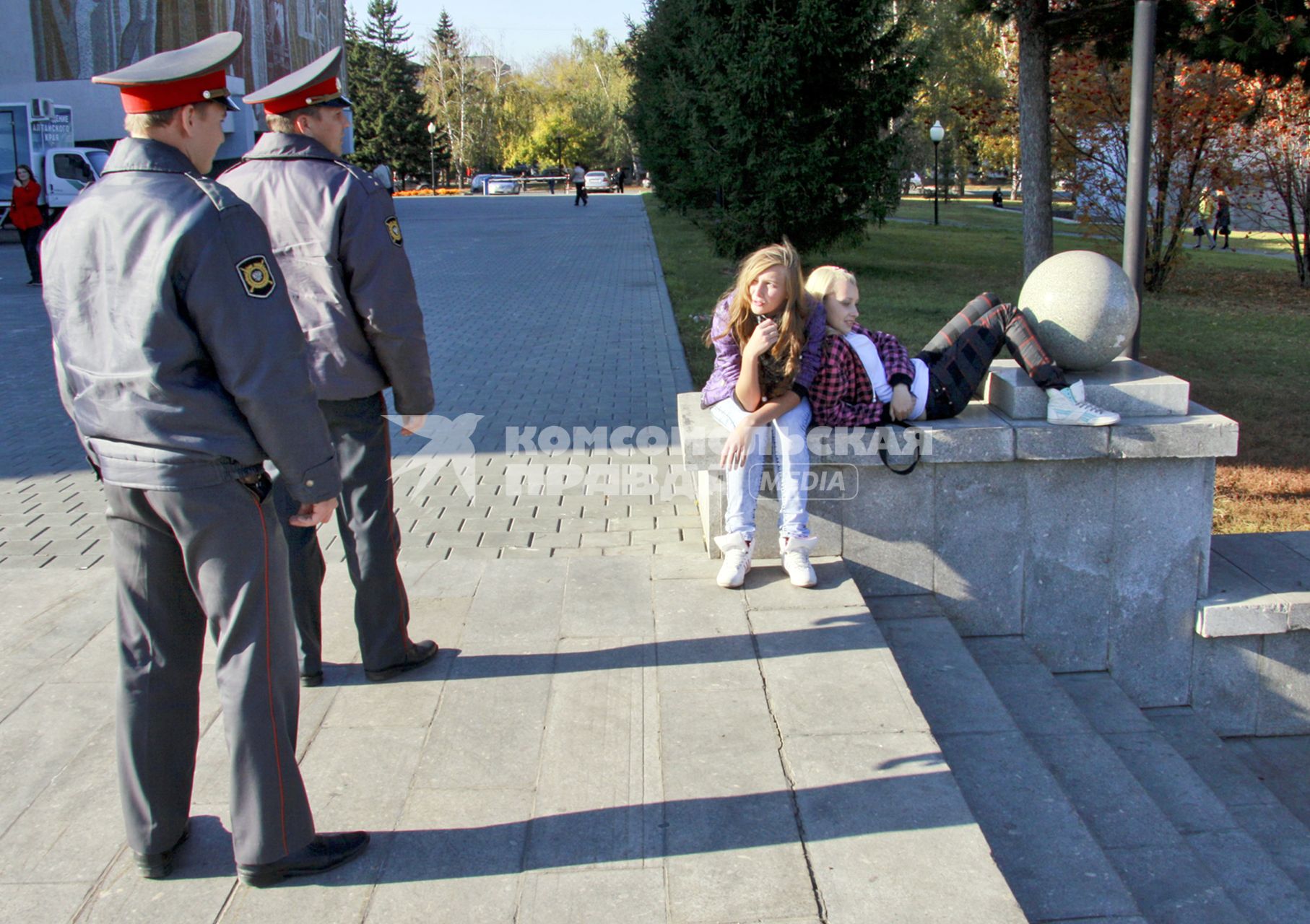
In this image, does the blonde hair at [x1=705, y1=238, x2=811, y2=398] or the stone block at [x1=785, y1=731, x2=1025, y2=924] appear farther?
the blonde hair at [x1=705, y1=238, x2=811, y2=398]

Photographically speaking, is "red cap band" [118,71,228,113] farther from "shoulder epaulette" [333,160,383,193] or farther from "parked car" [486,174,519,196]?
"parked car" [486,174,519,196]

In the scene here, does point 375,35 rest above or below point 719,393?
above

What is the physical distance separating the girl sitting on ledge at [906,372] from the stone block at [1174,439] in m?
0.12

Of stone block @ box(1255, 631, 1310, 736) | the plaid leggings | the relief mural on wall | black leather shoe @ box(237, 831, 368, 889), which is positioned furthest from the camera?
the relief mural on wall

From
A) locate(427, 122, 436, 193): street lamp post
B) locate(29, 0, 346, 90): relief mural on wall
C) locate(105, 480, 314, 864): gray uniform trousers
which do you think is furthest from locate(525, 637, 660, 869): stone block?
locate(427, 122, 436, 193): street lamp post

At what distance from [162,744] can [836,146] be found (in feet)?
52.0

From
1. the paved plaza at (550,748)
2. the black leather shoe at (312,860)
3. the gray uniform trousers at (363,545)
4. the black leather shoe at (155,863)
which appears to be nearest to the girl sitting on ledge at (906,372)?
the paved plaza at (550,748)

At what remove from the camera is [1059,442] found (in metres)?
5.00

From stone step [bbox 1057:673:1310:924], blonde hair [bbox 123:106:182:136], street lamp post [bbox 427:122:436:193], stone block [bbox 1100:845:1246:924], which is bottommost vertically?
stone step [bbox 1057:673:1310:924]

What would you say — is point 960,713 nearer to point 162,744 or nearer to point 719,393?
point 719,393

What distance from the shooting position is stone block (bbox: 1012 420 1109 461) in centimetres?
497

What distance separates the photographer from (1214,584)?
548 cm

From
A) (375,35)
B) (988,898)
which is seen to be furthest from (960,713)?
(375,35)

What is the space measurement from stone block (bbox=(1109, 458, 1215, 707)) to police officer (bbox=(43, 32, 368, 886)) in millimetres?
3689
